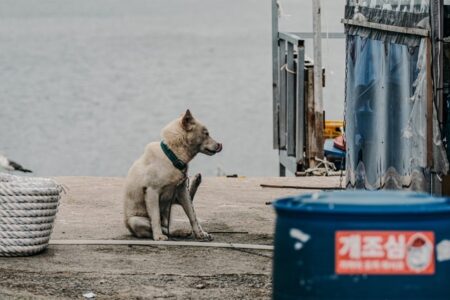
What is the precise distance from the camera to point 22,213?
912 cm

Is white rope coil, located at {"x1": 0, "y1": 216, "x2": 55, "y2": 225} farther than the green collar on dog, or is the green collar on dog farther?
the green collar on dog

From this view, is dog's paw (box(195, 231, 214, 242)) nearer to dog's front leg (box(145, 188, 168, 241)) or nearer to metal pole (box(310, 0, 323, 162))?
dog's front leg (box(145, 188, 168, 241))

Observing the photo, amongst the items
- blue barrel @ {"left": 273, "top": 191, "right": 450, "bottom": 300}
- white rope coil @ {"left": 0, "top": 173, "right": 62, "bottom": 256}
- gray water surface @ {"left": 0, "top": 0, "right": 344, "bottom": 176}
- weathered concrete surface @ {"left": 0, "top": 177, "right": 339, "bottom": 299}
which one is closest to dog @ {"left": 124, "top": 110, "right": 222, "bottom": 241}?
weathered concrete surface @ {"left": 0, "top": 177, "right": 339, "bottom": 299}

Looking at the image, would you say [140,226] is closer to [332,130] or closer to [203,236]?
[203,236]

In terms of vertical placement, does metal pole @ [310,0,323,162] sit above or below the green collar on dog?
below

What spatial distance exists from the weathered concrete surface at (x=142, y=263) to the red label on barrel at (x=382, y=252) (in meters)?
3.32

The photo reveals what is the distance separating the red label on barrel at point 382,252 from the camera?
4.71 m

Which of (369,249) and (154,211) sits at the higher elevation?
(369,249)

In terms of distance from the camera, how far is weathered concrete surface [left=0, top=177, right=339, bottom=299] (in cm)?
819

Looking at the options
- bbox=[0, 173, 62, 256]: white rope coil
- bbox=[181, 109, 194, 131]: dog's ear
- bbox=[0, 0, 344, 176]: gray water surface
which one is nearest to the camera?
bbox=[0, 173, 62, 256]: white rope coil

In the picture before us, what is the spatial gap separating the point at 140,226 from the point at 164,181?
1.37ft

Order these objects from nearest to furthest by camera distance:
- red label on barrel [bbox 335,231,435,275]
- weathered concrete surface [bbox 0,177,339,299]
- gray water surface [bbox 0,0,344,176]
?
red label on barrel [bbox 335,231,435,275]
weathered concrete surface [bbox 0,177,339,299]
gray water surface [bbox 0,0,344,176]

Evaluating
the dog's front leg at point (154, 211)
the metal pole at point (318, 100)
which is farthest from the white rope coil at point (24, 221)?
the metal pole at point (318, 100)

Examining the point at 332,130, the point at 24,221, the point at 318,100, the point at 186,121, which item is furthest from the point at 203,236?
the point at 332,130
